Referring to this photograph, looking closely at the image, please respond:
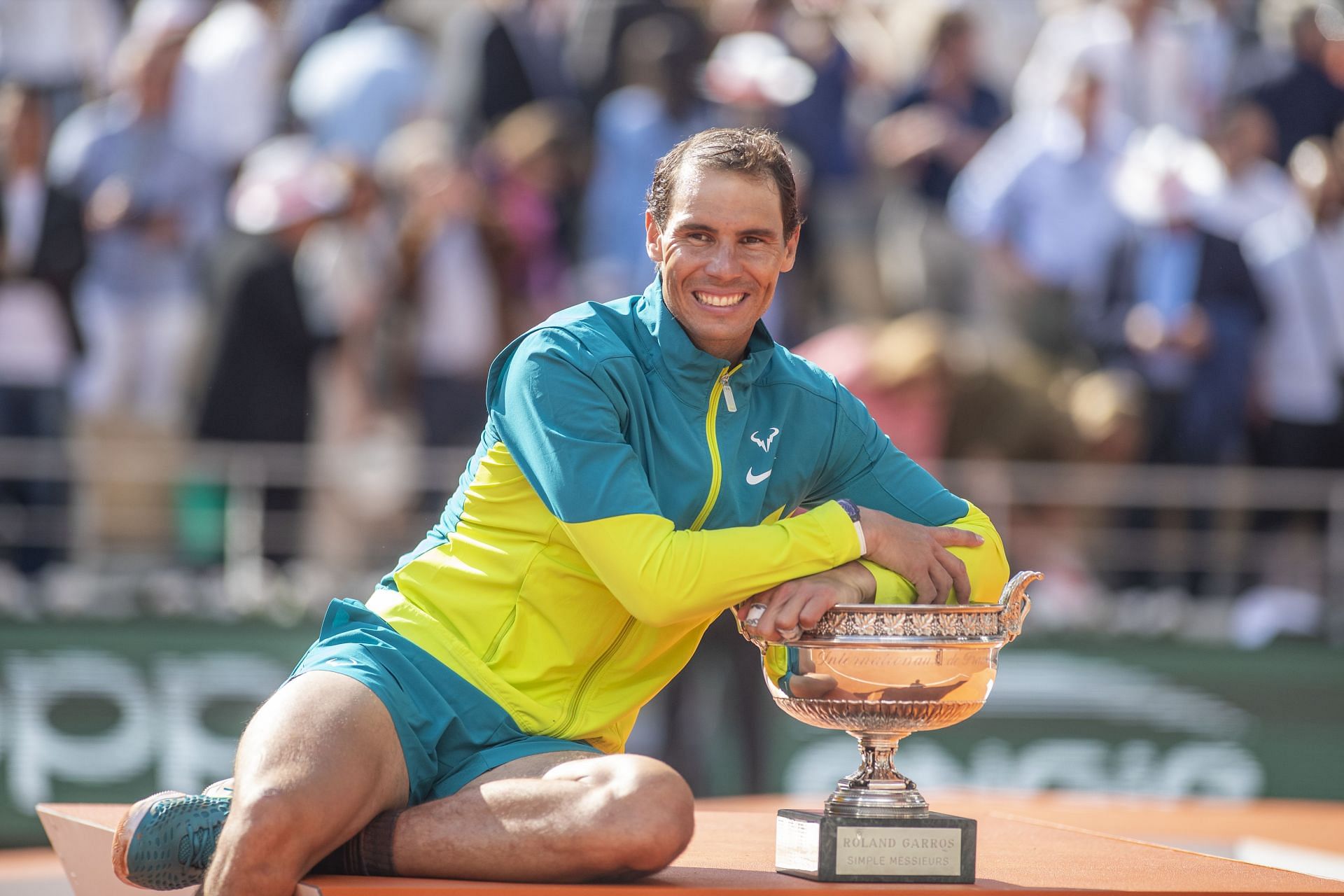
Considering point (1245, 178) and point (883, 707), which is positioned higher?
point (1245, 178)

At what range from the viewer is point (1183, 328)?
898cm

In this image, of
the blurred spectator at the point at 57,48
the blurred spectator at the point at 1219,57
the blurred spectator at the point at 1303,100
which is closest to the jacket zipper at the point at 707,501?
the blurred spectator at the point at 57,48

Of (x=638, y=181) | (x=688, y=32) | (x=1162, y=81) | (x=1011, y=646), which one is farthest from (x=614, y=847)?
(x=1162, y=81)

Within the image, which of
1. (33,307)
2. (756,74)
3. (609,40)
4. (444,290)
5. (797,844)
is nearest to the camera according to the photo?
(797,844)

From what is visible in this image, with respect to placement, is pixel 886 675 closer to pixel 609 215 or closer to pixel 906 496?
pixel 906 496

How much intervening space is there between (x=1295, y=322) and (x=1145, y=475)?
1195 millimetres

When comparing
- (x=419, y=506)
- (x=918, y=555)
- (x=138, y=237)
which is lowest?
(x=419, y=506)

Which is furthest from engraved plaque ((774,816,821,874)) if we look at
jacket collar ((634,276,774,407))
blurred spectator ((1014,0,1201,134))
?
blurred spectator ((1014,0,1201,134))

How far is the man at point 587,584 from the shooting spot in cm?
342

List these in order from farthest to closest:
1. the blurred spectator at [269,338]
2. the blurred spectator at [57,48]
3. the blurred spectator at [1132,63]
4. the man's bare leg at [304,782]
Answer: the blurred spectator at [1132,63] → the blurred spectator at [57,48] → the blurred spectator at [269,338] → the man's bare leg at [304,782]

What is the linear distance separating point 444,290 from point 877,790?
5.33 metres

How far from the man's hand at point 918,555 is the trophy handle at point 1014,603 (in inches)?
4.1

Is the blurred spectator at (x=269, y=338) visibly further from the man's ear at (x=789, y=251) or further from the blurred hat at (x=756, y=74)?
the man's ear at (x=789, y=251)

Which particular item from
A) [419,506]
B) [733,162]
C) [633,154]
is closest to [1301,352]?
[633,154]
